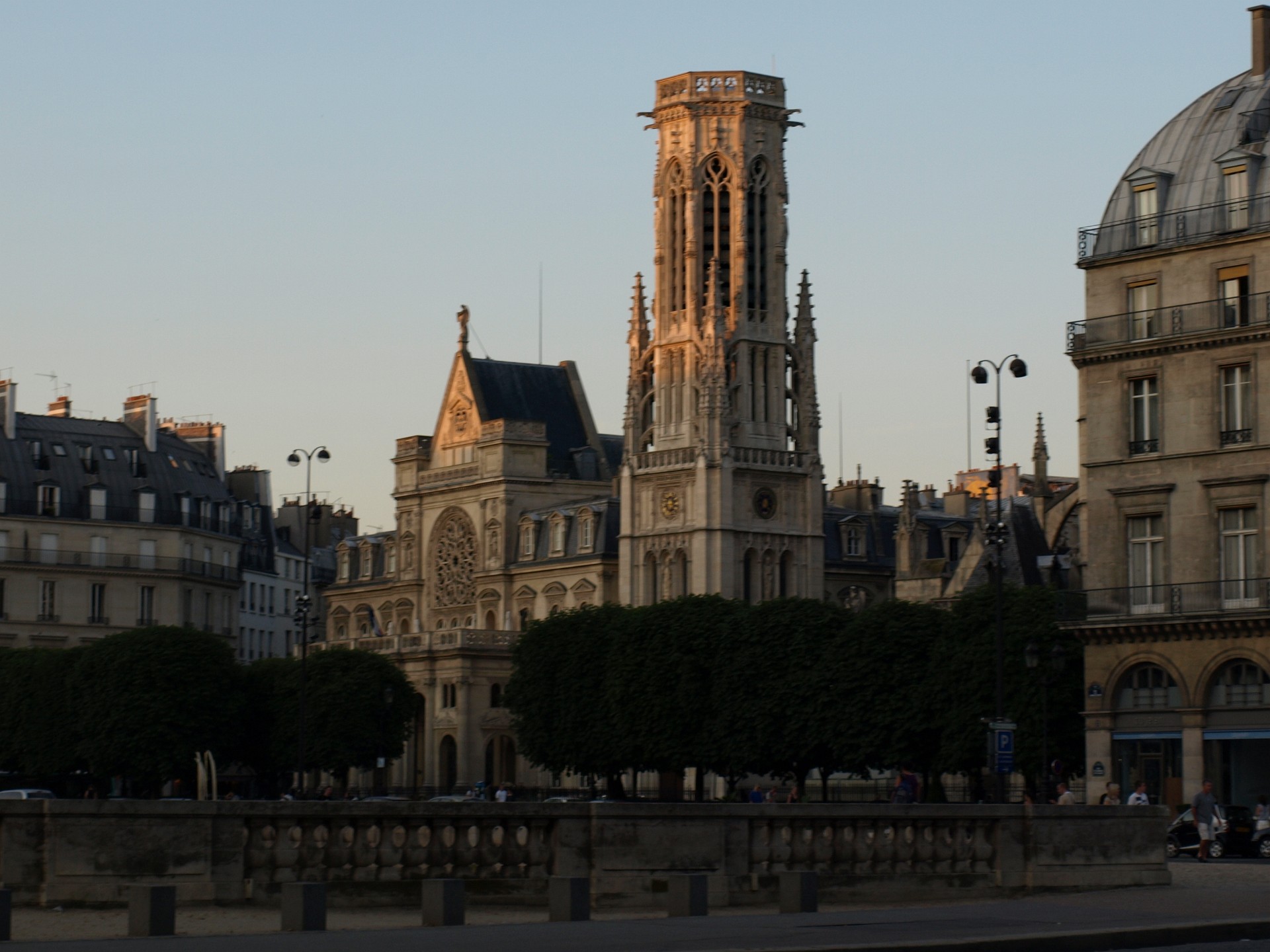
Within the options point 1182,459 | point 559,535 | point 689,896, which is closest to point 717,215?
point 559,535

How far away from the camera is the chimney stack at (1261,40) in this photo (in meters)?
71.5

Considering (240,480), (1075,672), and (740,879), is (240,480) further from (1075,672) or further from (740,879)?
(740,879)

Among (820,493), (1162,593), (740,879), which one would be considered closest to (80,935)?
(740,879)

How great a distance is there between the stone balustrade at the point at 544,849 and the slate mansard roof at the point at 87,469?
86067mm

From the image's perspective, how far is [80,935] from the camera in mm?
28359

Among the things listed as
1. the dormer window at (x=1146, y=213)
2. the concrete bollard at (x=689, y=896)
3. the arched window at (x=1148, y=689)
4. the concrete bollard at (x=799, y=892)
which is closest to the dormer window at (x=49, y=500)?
the dormer window at (x=1146, y=213)

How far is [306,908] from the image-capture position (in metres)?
29.2

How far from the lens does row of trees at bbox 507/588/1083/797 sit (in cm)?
7600

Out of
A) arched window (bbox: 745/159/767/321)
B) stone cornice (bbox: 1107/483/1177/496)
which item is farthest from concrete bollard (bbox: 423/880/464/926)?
arched window (bbox: 745/159/767/321)

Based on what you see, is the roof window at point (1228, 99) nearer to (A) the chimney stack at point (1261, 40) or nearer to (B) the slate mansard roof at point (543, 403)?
(A) the chimney stack at point (1261, 40)

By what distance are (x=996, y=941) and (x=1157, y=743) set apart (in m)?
40.7

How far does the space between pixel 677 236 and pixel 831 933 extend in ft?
297

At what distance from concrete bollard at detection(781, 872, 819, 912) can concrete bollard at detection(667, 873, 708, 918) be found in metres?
1.47

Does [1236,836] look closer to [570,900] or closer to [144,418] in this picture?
[570,900]
